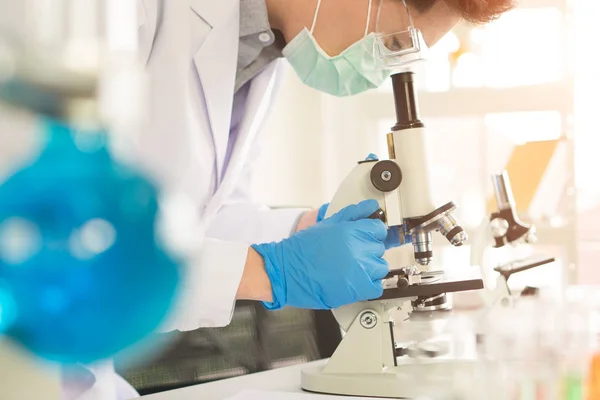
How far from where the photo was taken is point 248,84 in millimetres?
1462

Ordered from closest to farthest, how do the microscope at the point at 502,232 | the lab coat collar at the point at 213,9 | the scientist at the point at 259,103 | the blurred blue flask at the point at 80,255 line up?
the blurred blue flask at the point at 80,255, the scientist at the point at 259,103, the lab coat collar at the point at 213,9, the microscope at the point at 502,232

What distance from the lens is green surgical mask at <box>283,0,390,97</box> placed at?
1361 millimetres

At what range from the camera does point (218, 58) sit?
1.22 meters

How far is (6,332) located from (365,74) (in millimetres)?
1310

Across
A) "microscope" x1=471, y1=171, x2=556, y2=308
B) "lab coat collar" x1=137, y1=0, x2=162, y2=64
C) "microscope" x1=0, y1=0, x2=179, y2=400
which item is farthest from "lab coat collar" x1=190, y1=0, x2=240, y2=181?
"microscope" x1=0, y1=0, x2=179, y2=400

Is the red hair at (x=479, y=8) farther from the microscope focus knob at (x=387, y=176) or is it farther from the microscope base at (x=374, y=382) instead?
the microscope base at (x=374, y=382)

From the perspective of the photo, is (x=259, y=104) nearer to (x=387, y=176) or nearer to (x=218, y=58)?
(x=218, y=58)

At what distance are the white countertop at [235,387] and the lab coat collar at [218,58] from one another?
45 centimetres

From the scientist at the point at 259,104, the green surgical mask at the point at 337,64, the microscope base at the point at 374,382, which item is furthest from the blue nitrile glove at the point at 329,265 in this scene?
the green surgical mask at the point at 337,64

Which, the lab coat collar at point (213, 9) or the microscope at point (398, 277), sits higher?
the lab coat collar at point (213, 9)

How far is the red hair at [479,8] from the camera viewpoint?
47.4 inches

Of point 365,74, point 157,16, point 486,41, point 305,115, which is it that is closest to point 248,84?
point 365,74

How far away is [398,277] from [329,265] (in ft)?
0.41

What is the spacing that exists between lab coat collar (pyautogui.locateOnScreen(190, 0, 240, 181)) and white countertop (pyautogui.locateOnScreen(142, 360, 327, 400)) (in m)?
0.45
